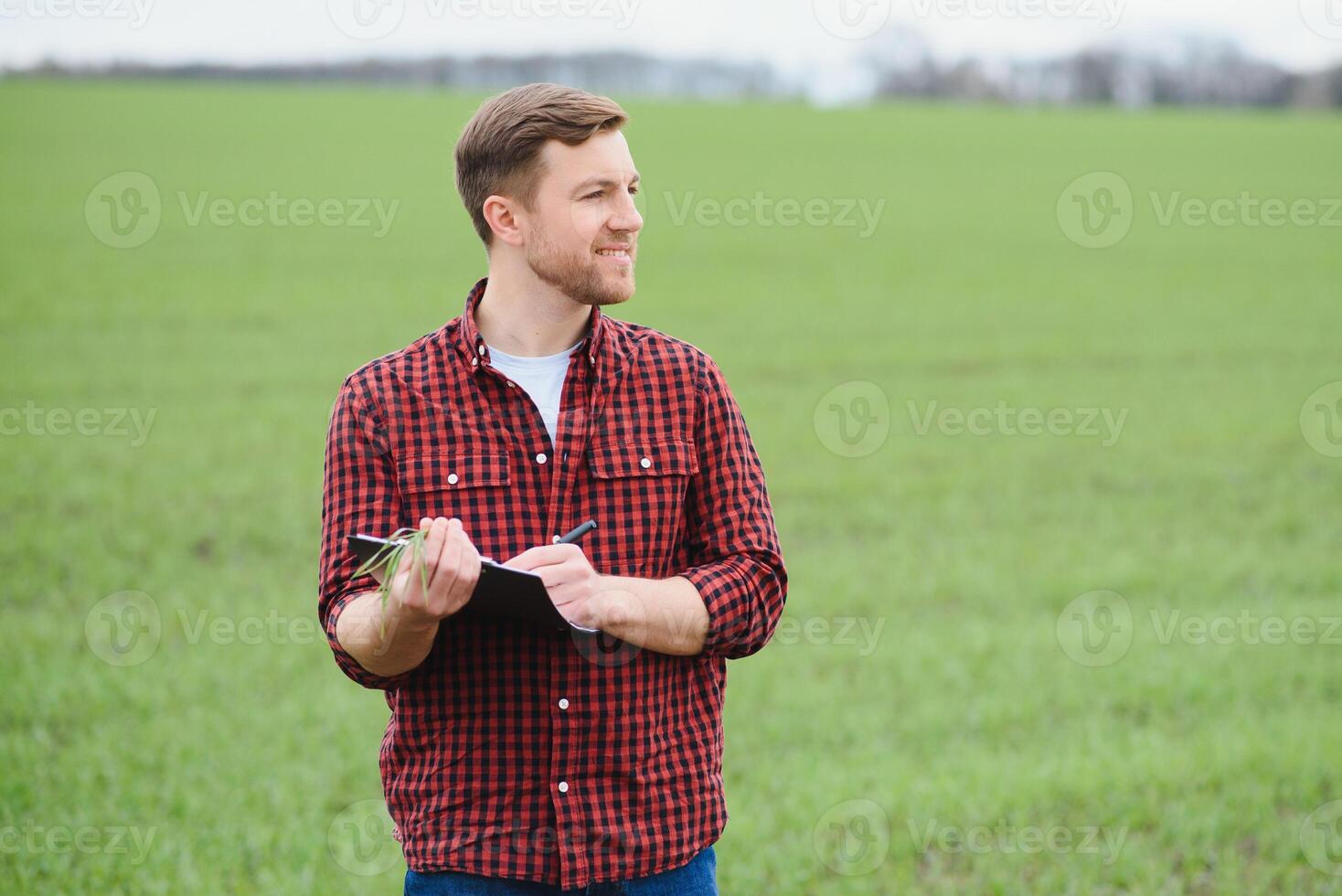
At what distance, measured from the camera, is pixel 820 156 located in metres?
44.5

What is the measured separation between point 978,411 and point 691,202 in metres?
22.1

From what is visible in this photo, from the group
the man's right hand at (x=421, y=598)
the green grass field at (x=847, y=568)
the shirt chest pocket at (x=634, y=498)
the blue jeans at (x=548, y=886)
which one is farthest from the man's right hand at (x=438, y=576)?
the green grass field at (x=847, y=568)

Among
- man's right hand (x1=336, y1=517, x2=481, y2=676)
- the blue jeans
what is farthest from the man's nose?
the blue jeans

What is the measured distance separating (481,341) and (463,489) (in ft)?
1.04

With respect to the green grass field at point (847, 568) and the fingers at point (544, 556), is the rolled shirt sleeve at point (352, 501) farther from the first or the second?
the green grass field at point (847, 568)

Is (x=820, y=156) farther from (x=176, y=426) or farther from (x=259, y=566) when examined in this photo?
(x=259, y=566)

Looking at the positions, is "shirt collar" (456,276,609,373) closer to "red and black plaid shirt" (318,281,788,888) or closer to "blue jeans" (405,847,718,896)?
"red and black plaid shirt" (318,281,788,888)

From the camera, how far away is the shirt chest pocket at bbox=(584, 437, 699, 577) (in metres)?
2.71

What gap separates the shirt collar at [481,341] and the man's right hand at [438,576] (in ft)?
1.55

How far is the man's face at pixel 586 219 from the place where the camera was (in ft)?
8.85

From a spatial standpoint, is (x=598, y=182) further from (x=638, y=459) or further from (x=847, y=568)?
(x=847, y=568)

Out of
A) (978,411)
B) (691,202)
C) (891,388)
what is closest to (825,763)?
(978,411)

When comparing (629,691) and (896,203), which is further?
(896,203)

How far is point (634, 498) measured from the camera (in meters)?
2.73
